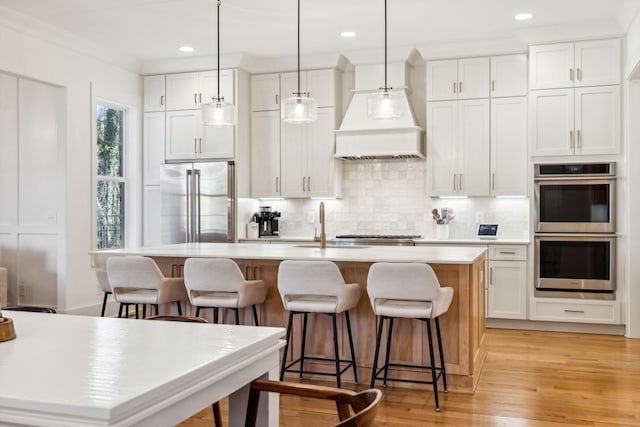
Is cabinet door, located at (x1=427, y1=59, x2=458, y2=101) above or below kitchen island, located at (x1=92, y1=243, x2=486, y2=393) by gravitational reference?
above

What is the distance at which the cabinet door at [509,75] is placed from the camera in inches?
244

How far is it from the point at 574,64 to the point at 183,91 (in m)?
4.18

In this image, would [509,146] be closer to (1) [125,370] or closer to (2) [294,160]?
(2) [294,160]

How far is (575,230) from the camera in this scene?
229 inches

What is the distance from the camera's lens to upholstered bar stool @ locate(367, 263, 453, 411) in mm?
3570

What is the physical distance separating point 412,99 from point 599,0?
222cm

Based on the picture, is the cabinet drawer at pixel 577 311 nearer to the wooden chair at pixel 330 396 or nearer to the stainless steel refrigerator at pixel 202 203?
the stainless steel refrigerator at pixel 202 203

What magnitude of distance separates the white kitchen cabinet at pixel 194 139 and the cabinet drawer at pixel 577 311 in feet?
11.7

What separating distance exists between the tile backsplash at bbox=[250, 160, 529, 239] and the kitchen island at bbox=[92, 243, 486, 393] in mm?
1986

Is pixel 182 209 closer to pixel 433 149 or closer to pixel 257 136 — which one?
pixel 257 136

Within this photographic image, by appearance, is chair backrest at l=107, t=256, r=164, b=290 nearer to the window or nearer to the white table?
the white table

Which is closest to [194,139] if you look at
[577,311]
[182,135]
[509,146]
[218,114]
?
[182,135]

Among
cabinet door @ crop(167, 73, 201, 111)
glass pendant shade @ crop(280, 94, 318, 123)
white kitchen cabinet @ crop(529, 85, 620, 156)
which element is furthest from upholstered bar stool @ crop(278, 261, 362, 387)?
cabinet door @ crop(167, 73, 201, 111)

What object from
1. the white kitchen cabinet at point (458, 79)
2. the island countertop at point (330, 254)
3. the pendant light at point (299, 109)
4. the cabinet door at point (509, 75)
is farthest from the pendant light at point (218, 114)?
the cabinet door at point (509, 75)
